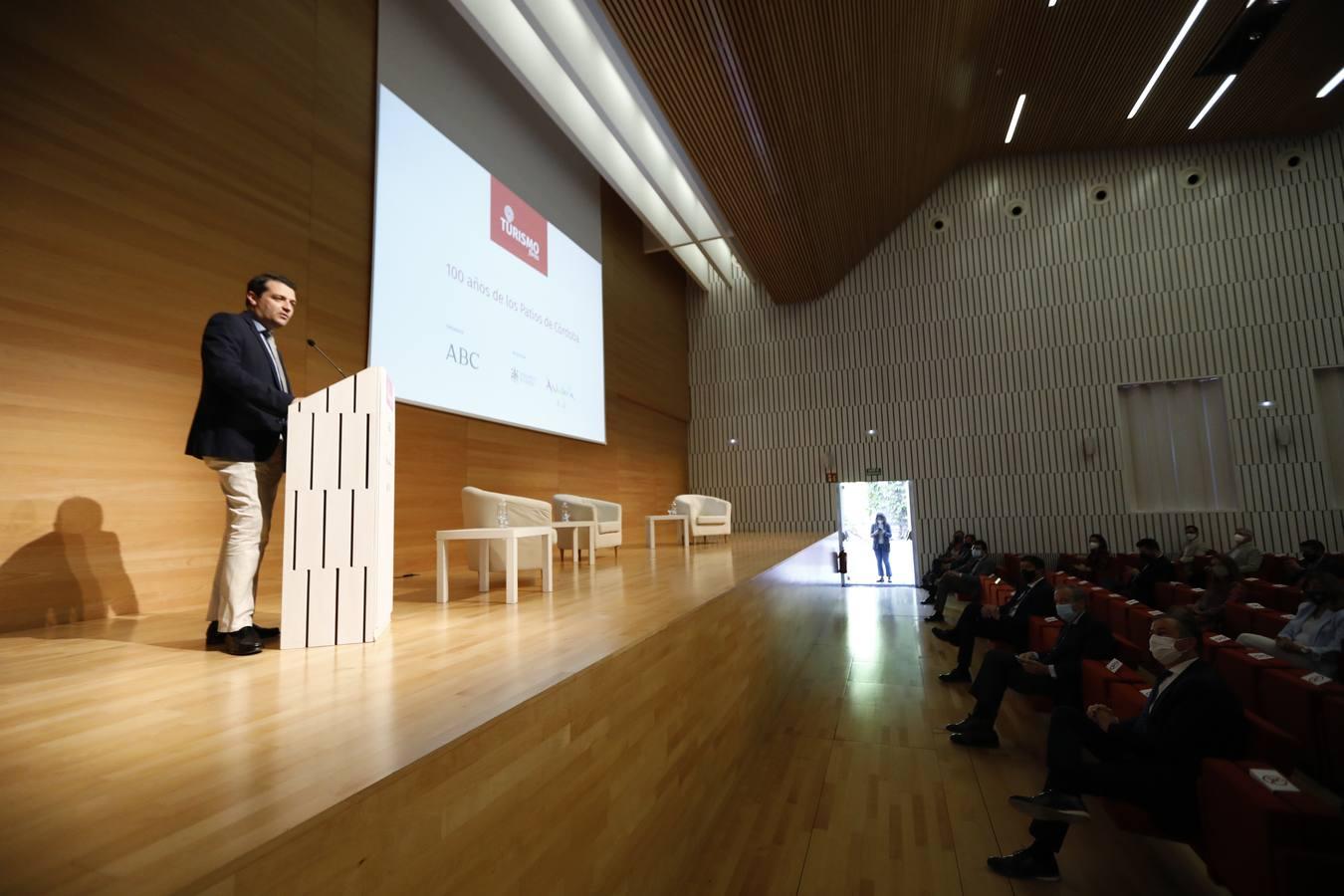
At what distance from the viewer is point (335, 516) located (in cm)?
250

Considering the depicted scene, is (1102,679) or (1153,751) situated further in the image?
(1102,679)

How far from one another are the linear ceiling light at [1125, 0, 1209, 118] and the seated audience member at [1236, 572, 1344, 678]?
684 cm

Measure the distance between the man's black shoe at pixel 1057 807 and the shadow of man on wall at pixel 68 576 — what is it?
4547 millimetres

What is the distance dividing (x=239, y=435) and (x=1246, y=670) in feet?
16.3

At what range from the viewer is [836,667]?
6.34 metres

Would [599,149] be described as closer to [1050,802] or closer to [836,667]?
[836,667]

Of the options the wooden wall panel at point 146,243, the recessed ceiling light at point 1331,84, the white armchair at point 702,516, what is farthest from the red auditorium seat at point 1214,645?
the recessed ceiling light at point 1331,84

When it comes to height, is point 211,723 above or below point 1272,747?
above

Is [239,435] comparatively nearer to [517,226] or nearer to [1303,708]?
[1303,708]

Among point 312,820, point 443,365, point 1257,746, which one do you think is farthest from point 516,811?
point 443,365

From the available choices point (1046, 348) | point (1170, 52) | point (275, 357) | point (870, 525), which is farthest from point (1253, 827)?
point (1046, 348)

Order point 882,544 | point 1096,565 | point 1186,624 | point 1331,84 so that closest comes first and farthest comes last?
point 1186,624 → point 1331,84 → point 1096,565 → point 882,544

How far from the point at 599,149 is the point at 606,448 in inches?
155

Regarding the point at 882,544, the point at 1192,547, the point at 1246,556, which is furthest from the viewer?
the point at 882,544
